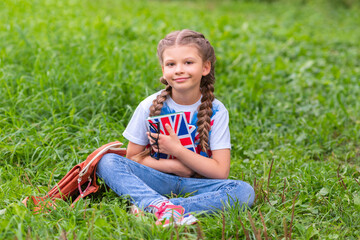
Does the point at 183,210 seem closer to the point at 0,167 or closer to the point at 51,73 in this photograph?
the point at 0,167

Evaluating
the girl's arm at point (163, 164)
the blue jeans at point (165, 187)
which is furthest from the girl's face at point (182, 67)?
the blue jeans at point (165, 187)

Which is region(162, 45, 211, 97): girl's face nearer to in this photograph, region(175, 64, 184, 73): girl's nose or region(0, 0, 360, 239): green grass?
region(175, 64, 184, 73): girl's nose

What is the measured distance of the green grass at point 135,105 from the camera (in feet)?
7.95

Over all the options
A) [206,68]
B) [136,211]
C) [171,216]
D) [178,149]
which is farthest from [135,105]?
[171,216]

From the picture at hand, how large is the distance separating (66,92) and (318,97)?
2.65 meters

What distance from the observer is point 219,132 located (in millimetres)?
2766

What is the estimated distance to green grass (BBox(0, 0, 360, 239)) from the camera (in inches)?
95.4

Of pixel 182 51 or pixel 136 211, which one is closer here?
pixel 136 211

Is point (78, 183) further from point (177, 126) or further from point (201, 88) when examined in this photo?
point (201, 88)

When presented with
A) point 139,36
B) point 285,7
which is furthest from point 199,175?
point 285,7

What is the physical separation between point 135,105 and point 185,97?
133 cm

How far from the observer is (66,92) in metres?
4.04

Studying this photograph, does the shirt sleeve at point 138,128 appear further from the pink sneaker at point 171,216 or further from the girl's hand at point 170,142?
the pink sneaker at point 171,216

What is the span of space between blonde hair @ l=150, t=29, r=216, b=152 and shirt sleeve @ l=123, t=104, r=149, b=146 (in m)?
0.06
